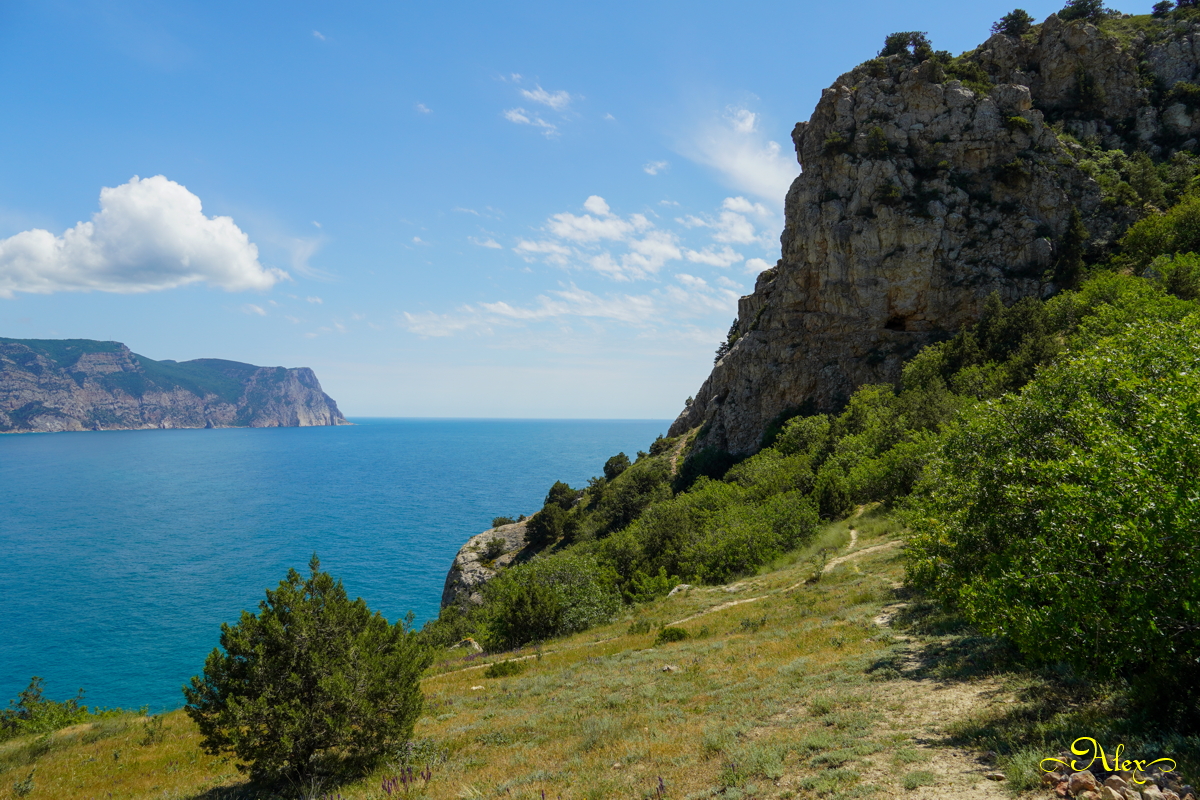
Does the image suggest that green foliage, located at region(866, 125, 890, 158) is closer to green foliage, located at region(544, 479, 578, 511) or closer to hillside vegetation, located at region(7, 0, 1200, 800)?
hillside vegetation, located at region(7, 0, 1200, 800)

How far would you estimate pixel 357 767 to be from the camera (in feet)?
34.1

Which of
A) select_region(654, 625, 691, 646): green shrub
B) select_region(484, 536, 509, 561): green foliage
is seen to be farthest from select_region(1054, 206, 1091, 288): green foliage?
select_region(484, 536, 509, 561): green foliage

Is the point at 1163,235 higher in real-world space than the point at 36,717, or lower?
higher

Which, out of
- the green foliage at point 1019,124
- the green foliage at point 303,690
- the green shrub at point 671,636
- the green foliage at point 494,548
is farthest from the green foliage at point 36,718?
the green foliage at point 1019,124

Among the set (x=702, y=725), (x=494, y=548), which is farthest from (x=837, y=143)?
(x=702, y=725)

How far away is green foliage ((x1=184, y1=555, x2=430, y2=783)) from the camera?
941 centimetres

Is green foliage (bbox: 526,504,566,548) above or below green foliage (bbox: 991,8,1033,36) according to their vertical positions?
below

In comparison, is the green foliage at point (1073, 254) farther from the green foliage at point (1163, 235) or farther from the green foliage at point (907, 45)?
the green foliage at point (907, 45)

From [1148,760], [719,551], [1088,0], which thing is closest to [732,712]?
[1148,760]
